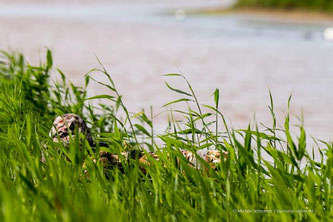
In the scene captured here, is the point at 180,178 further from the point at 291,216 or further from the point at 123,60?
the point at 123,60

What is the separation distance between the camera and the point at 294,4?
3247 cm

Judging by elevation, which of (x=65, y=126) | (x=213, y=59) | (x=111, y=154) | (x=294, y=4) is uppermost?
(x=294, y=4)

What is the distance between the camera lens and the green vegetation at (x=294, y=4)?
3003 cm

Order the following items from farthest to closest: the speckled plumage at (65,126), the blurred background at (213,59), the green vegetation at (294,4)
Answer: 1. the green vegetation at (294,4)
2. the blurred background at (213,59)
3. the speckled plumage at (65,126)

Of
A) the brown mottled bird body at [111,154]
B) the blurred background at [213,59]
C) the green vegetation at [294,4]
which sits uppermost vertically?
the green vegetation at [294,4]

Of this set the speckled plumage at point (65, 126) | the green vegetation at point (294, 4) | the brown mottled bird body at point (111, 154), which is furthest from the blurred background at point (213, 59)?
the green vegetation at point (294, 4)

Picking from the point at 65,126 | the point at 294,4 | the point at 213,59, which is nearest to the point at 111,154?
the point at 65,126

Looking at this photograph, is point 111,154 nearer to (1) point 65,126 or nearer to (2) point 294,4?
(1) point 65,126

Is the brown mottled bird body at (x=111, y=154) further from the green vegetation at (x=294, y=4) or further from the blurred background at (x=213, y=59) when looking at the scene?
the green vegetation at (x=294, y=4)

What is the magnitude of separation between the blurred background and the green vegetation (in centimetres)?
210

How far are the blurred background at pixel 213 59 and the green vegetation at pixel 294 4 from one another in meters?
2.10

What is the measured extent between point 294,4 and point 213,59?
1819cm

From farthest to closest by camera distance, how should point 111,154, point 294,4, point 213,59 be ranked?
point 294,4 → point 213,59 → point 111,154

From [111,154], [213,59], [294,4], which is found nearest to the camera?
[111,154]
